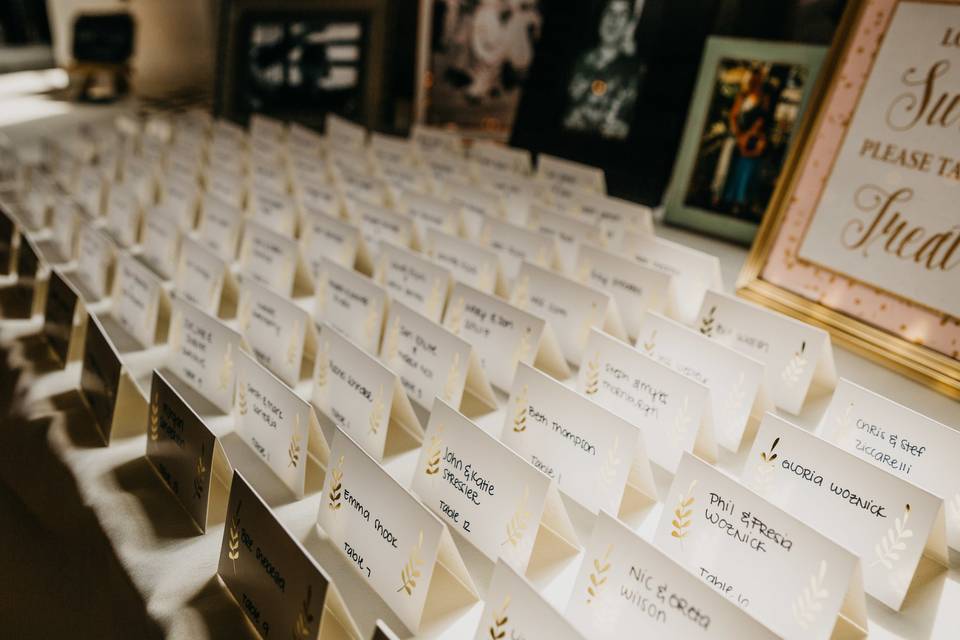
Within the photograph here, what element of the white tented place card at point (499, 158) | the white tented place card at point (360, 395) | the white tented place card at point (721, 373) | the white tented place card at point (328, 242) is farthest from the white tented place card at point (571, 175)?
the white tented place card at point (360, 395)

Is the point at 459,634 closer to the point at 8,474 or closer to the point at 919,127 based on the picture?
the point at 8,474

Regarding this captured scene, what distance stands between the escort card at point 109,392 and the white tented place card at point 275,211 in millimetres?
1062

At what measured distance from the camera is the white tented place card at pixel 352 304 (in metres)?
1.82

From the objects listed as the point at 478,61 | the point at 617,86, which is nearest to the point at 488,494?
the point at 617,86

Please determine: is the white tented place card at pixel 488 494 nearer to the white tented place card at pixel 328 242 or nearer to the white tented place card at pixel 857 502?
the white tented place card at pixel 857 502

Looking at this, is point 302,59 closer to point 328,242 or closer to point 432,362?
point 328,242

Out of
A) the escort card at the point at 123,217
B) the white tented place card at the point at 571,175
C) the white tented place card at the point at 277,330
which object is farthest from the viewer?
the white tented place card at the point at 571,175

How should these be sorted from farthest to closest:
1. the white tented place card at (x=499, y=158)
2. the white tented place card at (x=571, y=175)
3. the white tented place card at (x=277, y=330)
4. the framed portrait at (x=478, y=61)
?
the framed portrait at (x=478, y=61)
the white tented place card at (x=499, y=158)
the white tented place card at (x=571, y=175)
the white tented place card at (x=277, y=330)

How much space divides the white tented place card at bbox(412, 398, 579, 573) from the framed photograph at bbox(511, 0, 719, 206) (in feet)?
11.0

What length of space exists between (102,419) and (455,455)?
2.96 ft

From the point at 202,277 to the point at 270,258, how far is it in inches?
9.4

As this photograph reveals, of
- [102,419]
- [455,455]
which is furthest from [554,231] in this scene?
[102,419]

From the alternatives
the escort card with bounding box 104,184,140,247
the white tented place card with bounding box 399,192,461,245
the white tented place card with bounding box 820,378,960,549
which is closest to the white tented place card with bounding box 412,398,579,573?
the white tented place card with bounding box 820,378,960,549

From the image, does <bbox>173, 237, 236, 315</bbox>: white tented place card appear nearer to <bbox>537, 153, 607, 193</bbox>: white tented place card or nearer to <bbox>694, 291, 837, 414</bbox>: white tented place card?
<bbox>694, 291, 837, 414</bbox>: white tented place card
